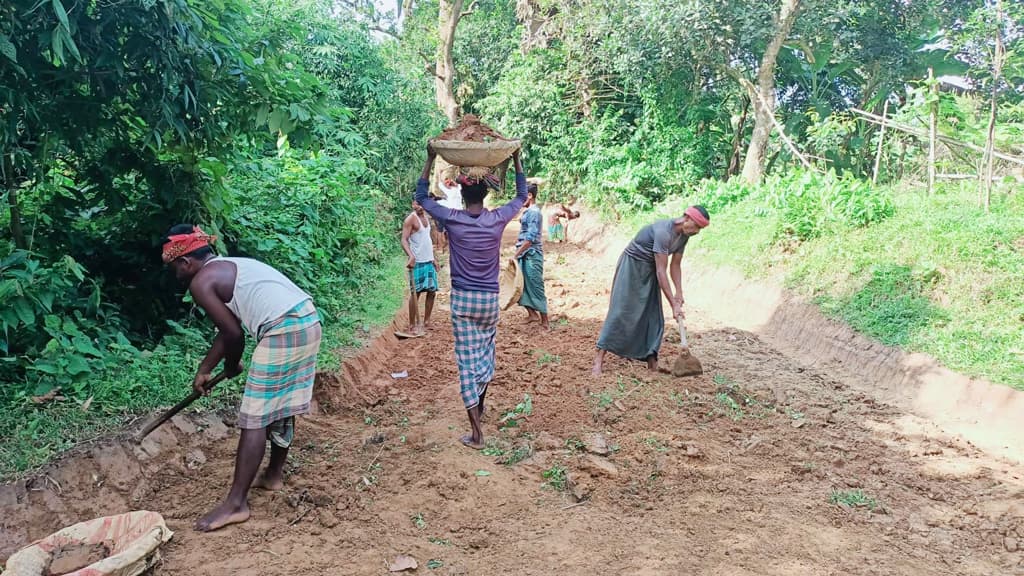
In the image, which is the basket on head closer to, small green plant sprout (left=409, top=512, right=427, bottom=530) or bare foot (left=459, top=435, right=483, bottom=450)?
bare foot (left=459, top=435, right=483, bottom=450)

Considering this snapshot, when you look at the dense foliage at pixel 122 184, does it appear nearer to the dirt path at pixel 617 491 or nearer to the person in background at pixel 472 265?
the dirt path at pixel 617 491

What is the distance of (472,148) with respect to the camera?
4.29 metres

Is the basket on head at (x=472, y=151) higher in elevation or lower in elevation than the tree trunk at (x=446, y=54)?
lower

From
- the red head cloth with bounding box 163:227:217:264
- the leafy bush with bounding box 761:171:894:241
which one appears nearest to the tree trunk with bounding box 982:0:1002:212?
the leafy bush with bounding box 761:171:894:241

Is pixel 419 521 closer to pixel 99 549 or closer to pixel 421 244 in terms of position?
pixel 99 549

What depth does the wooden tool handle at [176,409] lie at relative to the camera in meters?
3.57

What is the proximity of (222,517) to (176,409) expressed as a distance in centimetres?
65

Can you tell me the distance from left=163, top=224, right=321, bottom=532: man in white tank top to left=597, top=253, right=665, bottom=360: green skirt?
3.41 metres

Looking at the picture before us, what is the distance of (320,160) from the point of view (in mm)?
8320

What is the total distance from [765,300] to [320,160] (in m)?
6.03

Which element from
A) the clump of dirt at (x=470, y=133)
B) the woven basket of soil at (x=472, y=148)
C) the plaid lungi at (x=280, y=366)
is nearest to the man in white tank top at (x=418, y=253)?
the clump of dirt at (x=470, y=133)

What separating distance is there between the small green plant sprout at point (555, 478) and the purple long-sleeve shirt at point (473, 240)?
1211 mm

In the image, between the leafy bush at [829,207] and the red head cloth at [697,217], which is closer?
the red head cloth at [697,217]

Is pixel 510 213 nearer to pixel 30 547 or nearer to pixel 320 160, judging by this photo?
pixel 30 547
